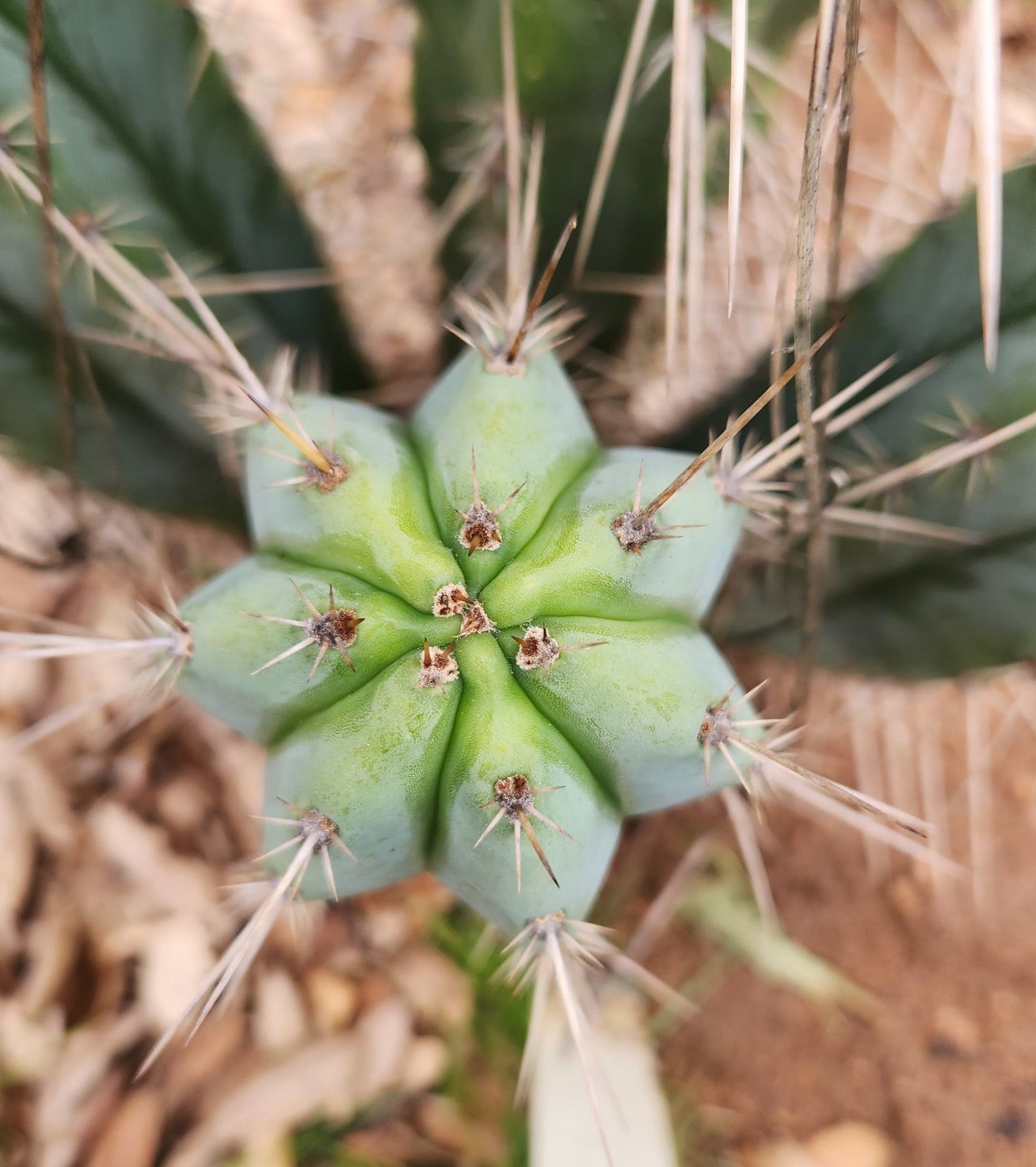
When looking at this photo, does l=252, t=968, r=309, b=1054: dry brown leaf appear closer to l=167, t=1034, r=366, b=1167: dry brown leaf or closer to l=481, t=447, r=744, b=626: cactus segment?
l=167, t=1034, r=366, b=1167: dry brown leaf

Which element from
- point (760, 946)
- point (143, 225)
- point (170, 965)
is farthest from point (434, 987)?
point (143, 225)

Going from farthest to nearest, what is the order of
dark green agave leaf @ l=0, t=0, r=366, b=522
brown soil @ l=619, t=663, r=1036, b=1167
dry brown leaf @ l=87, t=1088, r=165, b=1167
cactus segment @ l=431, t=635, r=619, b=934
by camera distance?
brown soil @ l=619, t=663, r=1036, b=1167
dry brown leaf @ l=87, t=1088, r=165, b=1167
dark green agave leaf @ l=0, t=0, r=366, b=522
cactus segment @ l=431, t=635, r=619, b=934

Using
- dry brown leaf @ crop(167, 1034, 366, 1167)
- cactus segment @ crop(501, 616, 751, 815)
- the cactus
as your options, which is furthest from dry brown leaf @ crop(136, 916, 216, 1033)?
cactus segment @ crop(501, 616, 751, 815)

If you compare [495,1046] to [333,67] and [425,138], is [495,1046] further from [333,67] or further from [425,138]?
[333,67]

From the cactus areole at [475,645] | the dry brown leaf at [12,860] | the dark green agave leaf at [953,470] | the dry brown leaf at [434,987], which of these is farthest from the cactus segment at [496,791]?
the dry brown leaf at [12,860]

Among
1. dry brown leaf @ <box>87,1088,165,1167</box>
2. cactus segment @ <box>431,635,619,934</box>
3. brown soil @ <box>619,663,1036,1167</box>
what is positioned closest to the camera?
cactus segment @ <box>431,635,619,934</box>

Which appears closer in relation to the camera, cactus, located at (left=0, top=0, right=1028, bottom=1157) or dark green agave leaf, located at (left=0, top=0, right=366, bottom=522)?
cactus, located at (left=0, top=0, right=1028, bottom=1157)

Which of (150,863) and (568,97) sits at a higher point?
(568,97)

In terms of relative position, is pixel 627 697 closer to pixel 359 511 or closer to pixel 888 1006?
pixel 359 511
